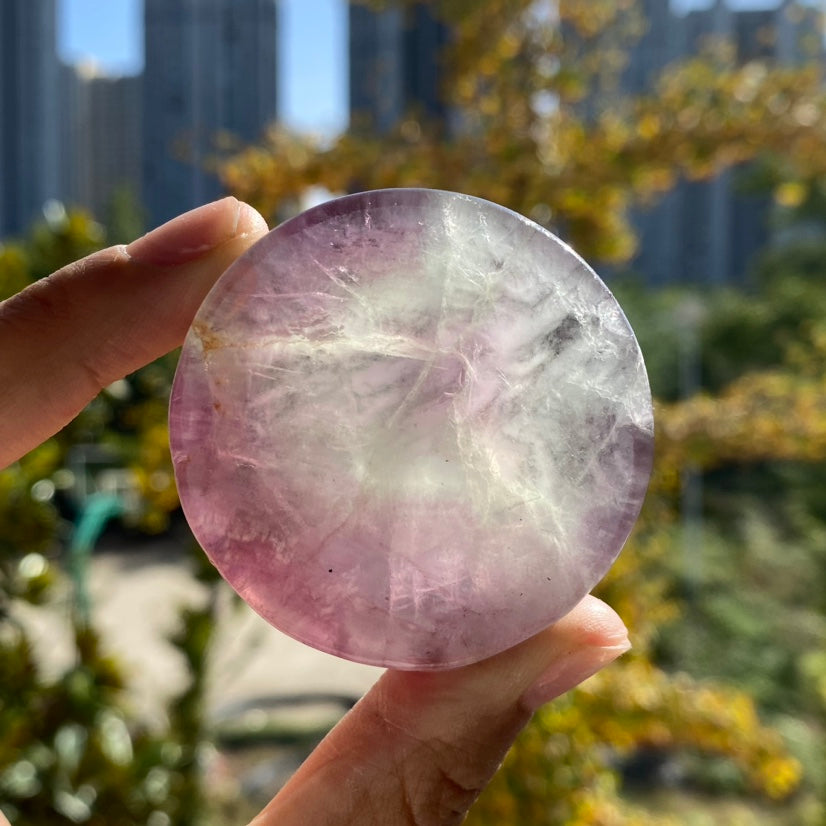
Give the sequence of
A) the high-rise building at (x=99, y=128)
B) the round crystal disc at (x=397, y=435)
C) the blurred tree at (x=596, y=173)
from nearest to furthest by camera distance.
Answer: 1. the round crystal disc at (x=397, y=435)
2. the blurred tree at (x=596, y=173)
3. the high-rise building at (x=99, y=128)

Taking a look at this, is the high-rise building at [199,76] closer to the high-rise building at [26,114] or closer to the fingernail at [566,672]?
the high-rise building at [26,114]

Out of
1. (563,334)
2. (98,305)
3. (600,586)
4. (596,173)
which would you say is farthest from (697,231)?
(98,305)

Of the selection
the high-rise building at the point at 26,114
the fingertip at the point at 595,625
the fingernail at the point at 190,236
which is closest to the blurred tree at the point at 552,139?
the fingernail at the point at 190,236

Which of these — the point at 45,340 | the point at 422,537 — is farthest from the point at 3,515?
the point at 422,537

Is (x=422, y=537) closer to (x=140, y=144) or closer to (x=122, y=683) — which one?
(x=122, y=683)

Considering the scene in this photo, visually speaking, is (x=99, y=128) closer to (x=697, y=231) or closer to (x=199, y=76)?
(x=199, y=76)

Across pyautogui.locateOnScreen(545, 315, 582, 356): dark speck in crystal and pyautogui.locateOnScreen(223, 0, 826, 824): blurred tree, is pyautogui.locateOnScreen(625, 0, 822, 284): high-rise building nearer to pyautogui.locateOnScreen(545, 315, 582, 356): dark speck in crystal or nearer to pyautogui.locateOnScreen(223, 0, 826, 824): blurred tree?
pyautogui.locateOnScreen(223, 0, 826, 824): blurred tree

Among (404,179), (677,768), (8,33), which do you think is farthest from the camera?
(8,33)
